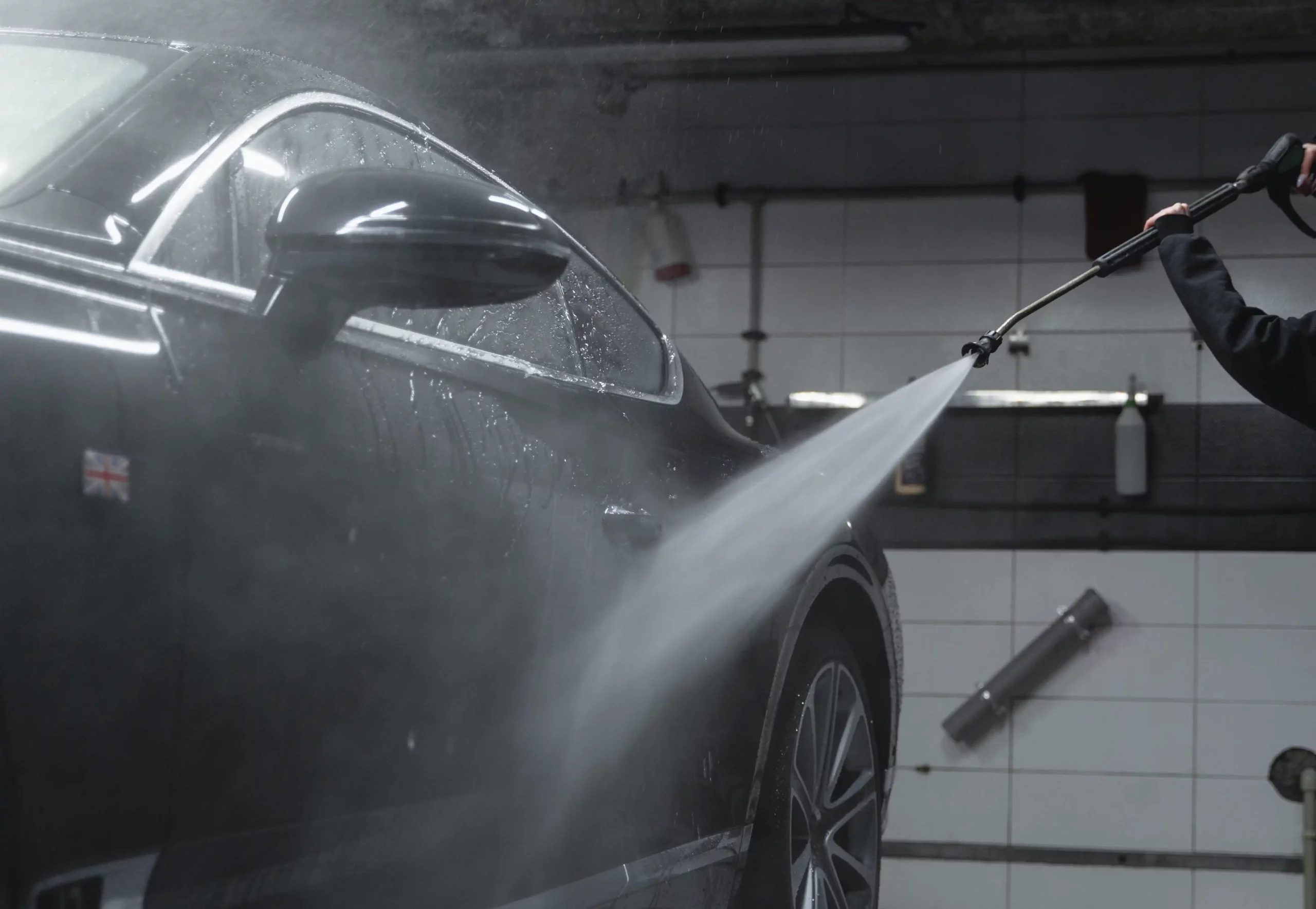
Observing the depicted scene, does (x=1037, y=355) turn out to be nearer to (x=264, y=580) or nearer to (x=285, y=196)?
(x=285, y=196)

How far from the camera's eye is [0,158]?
3.40ft

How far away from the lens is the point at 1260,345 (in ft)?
6.50

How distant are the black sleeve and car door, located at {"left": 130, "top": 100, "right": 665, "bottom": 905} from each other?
41.0 inches

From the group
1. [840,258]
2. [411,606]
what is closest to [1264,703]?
[840,258]

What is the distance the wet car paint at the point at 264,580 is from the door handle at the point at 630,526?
0.6 inches

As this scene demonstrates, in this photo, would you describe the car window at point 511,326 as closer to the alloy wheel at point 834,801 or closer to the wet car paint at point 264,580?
the wet car paint at point 264,580

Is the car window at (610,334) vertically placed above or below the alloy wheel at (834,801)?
above

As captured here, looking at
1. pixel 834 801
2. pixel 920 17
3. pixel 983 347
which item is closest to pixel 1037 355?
pixel 920 17

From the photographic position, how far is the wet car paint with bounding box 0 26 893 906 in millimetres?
827

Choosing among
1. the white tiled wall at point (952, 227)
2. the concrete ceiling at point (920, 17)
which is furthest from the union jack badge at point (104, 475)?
the white tiled wall at point (952, 227)

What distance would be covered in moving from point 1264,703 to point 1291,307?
155 cm

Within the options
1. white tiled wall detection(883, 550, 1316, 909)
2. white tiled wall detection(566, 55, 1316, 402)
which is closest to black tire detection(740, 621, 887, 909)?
white tiled wall detection(883, 550, 1316, 909)

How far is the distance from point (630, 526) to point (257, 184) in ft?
1.98

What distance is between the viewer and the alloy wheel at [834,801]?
2.10 meters
